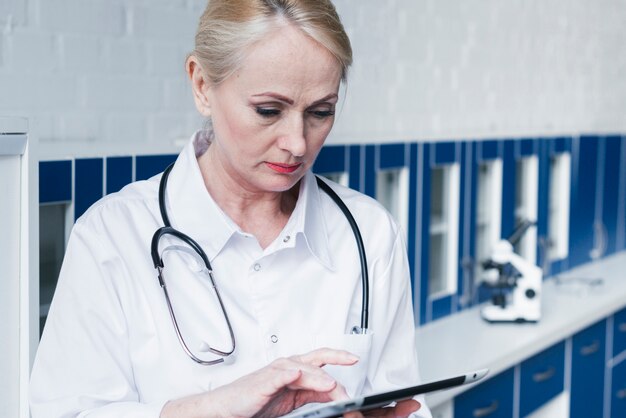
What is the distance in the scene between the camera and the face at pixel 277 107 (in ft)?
4.12

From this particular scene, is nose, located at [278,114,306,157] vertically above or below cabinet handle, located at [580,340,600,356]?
above

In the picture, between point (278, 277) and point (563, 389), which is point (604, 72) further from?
point (278, 277)

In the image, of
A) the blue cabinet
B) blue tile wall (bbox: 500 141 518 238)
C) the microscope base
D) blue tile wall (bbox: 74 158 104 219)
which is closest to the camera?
blue tile wall (bbox: 74 158 104 219)

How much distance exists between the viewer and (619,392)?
11.2 feet

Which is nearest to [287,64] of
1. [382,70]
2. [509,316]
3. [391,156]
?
[391,156]

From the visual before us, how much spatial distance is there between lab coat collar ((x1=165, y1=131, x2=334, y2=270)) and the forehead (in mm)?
205

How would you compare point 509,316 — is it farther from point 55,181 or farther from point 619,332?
point 55,181

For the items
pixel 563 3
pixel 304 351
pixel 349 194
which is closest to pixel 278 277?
pixel 304 351

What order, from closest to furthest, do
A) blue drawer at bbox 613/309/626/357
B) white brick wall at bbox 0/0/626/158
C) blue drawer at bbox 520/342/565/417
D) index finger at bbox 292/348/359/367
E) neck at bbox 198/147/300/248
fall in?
1. index finger at bbox 292/348/359/367
2. neck at bbox 198/147/300/248
3. white brick wall at bbox 0/0/626/158
4. blue drawer at bbox 520/342/565/417
5. blue drawer at bbox 613/309/626/357

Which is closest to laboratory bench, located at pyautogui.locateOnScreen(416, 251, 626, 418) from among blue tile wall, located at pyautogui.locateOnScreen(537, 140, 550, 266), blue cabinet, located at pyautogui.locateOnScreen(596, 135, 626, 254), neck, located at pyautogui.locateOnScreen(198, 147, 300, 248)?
blue tile wall, located at pyautogui.locateOnScreen(537, 140, 550, 266)

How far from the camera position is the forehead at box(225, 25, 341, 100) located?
125cm

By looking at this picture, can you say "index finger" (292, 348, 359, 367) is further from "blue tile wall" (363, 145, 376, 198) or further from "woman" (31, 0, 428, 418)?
"blue tile wall" (363, 145, 376, 198)

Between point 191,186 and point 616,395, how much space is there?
2482mm

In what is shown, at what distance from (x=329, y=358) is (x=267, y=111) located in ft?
1.16
